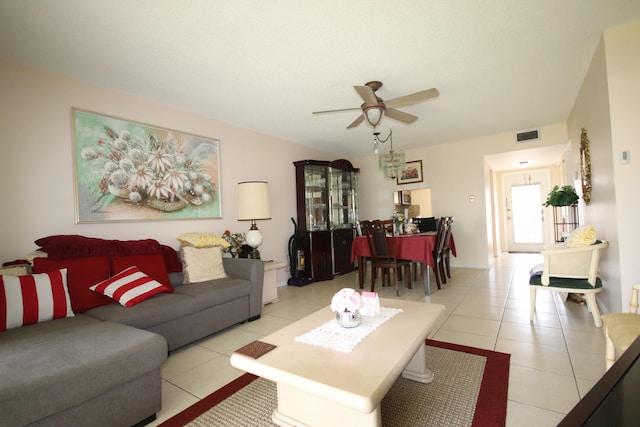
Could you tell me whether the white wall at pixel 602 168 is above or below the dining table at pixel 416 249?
above

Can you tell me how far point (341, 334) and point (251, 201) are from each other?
8.04 ft

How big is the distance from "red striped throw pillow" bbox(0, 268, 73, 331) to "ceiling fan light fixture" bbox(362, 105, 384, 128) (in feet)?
9.20

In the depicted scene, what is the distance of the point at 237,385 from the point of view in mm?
1914

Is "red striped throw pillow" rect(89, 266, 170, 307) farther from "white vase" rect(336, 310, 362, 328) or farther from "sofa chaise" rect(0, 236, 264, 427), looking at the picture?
A: "white vase" rect(336, 310, 362, 328)

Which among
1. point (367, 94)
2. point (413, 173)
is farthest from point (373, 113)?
point (413, 173)

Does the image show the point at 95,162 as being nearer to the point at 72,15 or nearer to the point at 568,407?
the point at 72,15

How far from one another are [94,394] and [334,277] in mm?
4153

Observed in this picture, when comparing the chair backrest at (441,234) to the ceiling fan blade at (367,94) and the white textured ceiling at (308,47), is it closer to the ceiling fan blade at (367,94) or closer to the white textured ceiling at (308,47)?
the white textured ceiling at (308,47)

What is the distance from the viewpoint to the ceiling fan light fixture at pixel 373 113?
2793 mm

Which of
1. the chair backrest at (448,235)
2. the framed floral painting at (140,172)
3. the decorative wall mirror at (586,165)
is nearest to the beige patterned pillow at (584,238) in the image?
the decorative wall mirror at (586,165)

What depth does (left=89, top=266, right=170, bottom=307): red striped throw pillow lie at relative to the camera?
7.38 ft

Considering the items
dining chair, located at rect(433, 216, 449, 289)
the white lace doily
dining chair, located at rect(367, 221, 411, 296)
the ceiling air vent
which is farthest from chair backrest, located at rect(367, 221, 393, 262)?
the ceiling air vent

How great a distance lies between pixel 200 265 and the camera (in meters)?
3.02

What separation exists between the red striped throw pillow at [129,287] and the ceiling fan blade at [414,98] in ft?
8.61
